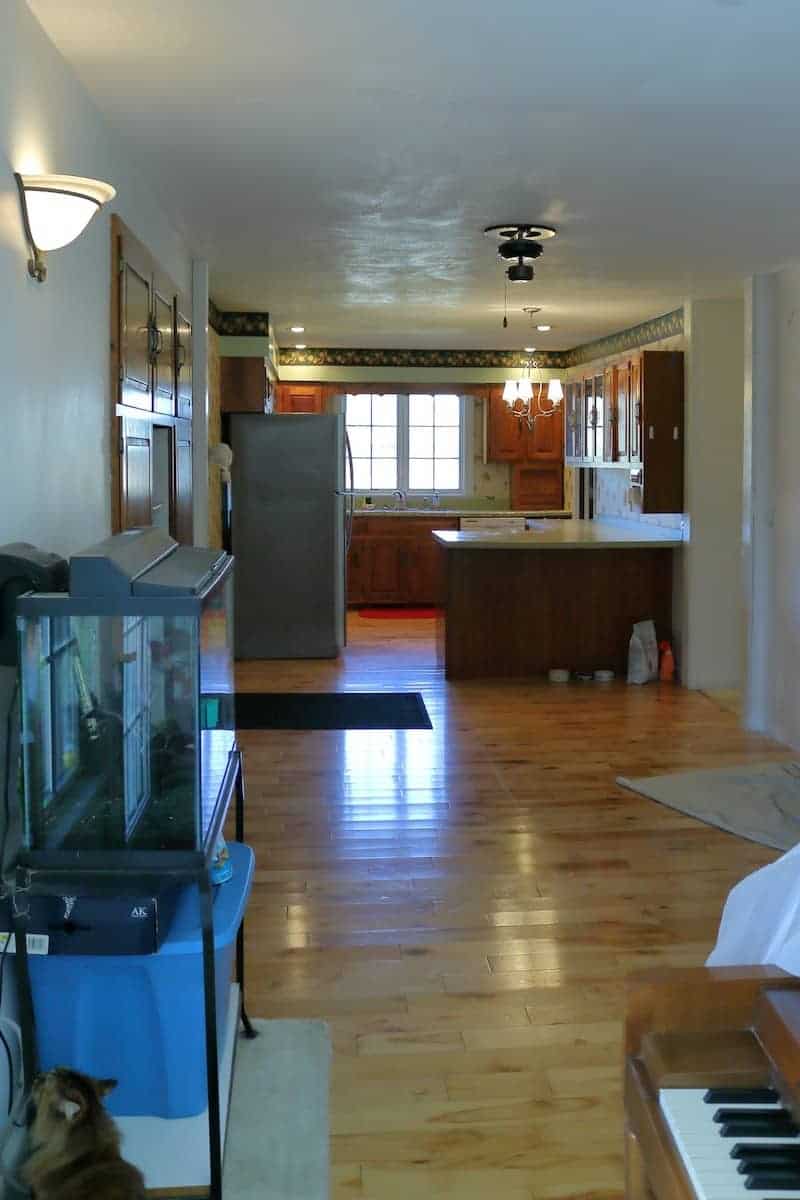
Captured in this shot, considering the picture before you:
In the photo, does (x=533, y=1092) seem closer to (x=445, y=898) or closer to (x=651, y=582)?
(x=445, y=898)

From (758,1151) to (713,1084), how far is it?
14cm

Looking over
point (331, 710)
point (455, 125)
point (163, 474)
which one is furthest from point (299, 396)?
point (455, 125)

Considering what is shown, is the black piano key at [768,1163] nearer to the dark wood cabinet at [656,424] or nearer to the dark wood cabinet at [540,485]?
the dark wood cabinet at [656,424]

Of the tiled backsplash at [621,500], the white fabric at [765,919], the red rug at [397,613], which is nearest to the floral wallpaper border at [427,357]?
the tiled backsplash at [621,500]

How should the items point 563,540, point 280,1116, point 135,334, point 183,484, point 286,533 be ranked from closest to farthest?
point 280,1116, point 135,334, point 183,484, point 563,540, point 286,533

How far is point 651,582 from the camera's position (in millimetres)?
7840

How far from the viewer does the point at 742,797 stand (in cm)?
496

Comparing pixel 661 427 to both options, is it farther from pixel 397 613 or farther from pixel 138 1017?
pixel 138 1017

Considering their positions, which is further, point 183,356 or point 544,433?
point 544,433

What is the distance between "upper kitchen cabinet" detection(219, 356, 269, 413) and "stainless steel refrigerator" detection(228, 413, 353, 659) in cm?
14

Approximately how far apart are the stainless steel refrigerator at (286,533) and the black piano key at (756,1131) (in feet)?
23.6

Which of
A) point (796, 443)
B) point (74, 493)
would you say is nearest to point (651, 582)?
point (796, 443)

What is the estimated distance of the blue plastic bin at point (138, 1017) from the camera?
2234 mm

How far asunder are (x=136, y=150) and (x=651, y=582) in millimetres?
4779
